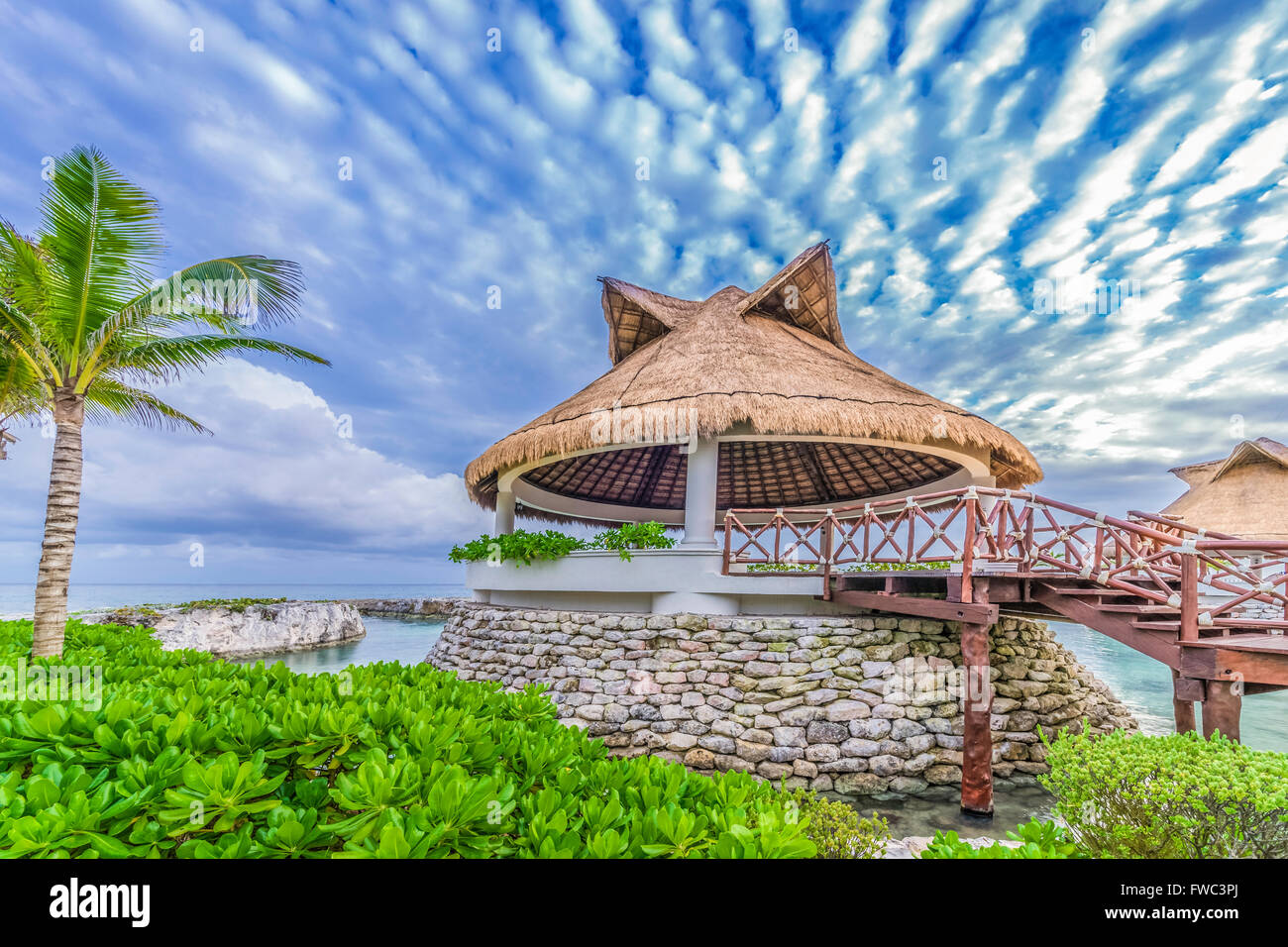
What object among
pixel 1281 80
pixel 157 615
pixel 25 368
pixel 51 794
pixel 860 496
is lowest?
pixel 157 615

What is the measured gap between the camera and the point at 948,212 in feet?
40.7

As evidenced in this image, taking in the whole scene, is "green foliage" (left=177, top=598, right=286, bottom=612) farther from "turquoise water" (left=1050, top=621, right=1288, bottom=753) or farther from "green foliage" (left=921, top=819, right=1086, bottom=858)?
"turquoise water" (left=1050, top=621, right=1288, bottom=753)

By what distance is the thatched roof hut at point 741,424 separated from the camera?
783cm

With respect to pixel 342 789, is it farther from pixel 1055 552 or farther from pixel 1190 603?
pixel 1055 552

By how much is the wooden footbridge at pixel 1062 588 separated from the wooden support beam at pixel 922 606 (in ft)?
0.04

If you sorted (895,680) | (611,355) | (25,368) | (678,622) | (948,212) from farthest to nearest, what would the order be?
(611,355)
(948,212)
(678,622)
(895,680)
(25,368)

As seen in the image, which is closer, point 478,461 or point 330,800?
point 330,800

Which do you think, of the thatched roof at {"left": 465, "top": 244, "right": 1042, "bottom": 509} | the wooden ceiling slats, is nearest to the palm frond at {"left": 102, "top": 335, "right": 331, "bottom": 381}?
the thatched roof at {"left": 465, "top": 244, "right": 1042, "bottom": 509}

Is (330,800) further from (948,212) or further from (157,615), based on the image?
(157,615)

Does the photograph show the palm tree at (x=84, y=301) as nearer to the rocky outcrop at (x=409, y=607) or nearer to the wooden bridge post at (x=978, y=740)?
the wooden bridge post at (x=978, y=740)

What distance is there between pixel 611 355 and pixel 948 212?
342 inches

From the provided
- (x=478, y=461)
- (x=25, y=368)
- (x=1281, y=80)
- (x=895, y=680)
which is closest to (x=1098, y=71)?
(x=1281, y=80)

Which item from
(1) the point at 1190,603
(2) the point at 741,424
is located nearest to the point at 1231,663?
(1) the point at 1190,603
